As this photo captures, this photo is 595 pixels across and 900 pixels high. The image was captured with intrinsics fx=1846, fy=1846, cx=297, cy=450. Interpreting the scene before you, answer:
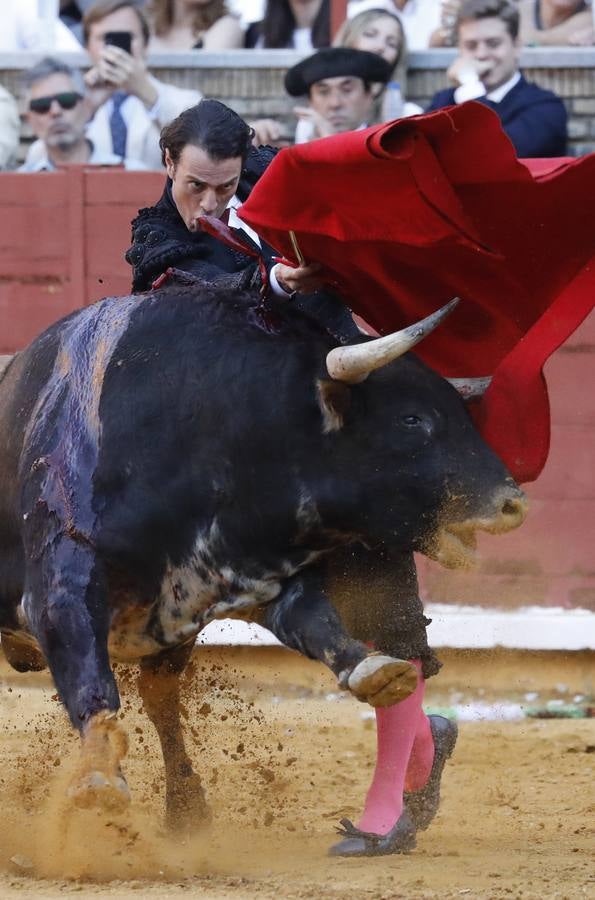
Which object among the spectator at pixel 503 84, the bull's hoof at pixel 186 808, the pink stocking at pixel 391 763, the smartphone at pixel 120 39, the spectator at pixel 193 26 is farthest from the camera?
the spectator at pixel 193 26

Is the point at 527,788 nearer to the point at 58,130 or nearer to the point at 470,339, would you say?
the point at 470,339

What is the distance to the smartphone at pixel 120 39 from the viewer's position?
23.4 ft

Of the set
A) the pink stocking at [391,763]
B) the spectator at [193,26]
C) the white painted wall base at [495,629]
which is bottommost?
the white painted wall base at [495,629]

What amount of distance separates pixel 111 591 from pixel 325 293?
0.84 meters

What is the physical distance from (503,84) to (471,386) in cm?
281

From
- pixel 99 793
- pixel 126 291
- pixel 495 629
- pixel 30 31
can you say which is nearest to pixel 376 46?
pixel 126 291

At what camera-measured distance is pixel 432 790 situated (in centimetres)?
439

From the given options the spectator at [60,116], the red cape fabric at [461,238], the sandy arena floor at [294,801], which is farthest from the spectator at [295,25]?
the red cape fabric at [461,238]

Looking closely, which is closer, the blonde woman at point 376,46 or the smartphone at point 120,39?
the blonde woman at point 376,46

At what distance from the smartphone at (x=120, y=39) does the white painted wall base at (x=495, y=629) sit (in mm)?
2339

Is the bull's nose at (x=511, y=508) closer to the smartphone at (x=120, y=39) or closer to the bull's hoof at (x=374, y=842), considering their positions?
the bull's hoof at (x=374, y=842)

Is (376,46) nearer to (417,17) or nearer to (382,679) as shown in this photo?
(417,17)

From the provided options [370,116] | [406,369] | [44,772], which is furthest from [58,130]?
[406,369]

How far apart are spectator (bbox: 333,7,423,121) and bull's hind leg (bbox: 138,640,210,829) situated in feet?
9.75
